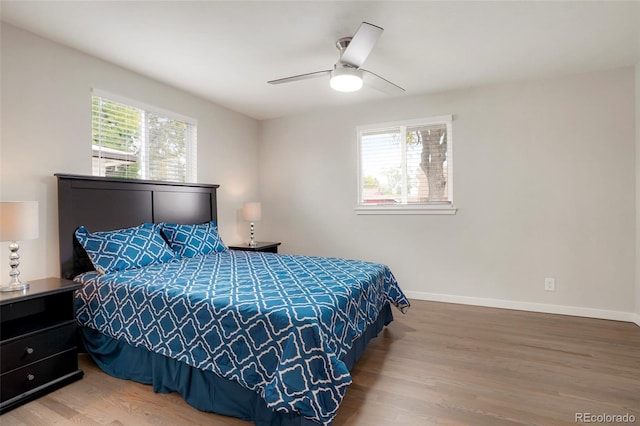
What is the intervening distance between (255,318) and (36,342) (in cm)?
147

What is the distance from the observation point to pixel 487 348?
2676mm

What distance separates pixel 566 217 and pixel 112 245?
13.8ft

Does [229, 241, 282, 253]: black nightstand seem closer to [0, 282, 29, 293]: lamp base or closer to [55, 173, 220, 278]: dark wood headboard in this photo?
[55, 173, 220, 278]: dark wood headboard

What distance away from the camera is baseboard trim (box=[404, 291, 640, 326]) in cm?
325

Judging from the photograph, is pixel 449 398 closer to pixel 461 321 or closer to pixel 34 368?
pixel 461 321

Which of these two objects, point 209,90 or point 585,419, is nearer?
point 585,419

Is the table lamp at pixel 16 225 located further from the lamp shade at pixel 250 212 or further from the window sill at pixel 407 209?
the window sill at pixel 407 209

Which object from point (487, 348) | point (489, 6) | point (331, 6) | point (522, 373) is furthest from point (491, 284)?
point (331, 6)

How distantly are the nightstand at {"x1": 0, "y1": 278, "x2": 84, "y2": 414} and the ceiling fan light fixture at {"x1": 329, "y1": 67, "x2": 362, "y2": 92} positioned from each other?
2.38 m

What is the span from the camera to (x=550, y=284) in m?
3.50

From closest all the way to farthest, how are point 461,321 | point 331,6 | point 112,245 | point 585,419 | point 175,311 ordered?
point 585,419, point 175,311, point 331,6, point 112,245, point 461,321

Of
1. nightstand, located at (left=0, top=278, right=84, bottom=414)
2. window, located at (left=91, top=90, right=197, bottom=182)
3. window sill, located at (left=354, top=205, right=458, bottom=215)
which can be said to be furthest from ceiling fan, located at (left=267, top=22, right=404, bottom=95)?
nightstand, located at (left=0, top=278, right=84, bottom=414)

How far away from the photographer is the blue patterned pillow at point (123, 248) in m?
2.57

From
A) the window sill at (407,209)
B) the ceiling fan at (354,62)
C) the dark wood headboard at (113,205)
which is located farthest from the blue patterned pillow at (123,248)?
the window sill at (407,209)
